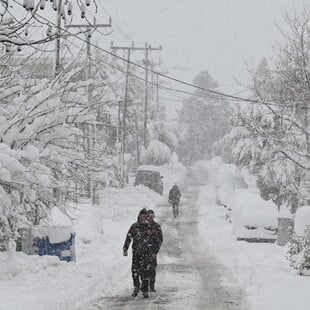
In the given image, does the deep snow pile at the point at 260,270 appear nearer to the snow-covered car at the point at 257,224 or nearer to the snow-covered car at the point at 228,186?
the snow-covered car at the point at 257,224

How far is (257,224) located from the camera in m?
20.6

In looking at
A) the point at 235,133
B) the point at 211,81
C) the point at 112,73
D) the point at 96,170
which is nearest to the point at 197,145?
the point at 211,81

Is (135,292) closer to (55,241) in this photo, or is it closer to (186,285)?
(186,285)

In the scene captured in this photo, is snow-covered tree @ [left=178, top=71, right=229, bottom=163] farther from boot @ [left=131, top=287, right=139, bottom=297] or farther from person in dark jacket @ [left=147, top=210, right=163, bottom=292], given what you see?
boot @ [left=131, top=287, right=139, bottom=297]

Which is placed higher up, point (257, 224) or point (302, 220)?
point (302, 220)

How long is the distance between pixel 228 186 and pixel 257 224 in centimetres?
1641

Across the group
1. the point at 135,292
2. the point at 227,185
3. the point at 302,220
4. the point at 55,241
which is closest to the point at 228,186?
the point at 227,185

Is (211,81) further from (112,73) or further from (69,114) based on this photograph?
(69,114)

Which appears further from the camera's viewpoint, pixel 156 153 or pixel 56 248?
pixel 156 153

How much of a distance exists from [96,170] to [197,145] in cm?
7550

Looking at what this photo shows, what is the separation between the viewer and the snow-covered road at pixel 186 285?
32.1ft

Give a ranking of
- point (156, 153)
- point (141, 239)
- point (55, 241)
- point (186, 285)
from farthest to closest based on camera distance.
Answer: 1. point (156, 153)
2. point (55, 241)
3. point (186, 285)
4. point (141, 239)

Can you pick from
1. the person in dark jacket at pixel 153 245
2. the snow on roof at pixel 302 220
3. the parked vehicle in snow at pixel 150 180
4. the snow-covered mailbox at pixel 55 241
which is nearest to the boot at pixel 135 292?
the person in dark jacket at pixel 153 245

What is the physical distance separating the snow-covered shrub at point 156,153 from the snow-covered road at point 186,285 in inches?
1282
